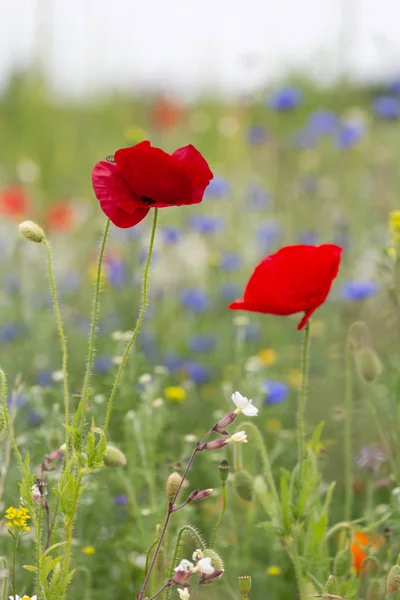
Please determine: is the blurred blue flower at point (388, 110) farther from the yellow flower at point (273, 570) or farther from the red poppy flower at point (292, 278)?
the red poppy flower at point (292, 278)

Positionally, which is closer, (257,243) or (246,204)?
(257,243)

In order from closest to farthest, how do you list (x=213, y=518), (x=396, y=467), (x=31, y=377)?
(x=396, y=467), (x=213, y=518), (x=31, y=377)

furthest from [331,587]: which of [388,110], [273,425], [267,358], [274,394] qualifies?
[388,110]

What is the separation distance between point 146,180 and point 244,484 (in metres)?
0.59

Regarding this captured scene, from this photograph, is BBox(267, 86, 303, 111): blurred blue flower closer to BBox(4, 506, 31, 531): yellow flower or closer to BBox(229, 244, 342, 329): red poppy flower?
BBox(229, 244, 342, 329): red poppy flower

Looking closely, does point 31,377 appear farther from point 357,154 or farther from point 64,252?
point 357,154

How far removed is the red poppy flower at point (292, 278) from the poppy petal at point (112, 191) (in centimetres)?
22

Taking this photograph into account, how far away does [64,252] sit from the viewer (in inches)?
158

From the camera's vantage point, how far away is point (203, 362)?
2.95 meters

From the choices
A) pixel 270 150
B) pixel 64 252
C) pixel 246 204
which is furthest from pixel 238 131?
pixel 64 252

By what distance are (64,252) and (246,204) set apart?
82cm

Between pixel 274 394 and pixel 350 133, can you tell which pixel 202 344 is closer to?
pixel 274 394

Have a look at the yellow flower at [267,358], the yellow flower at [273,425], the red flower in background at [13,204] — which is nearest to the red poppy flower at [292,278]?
the yellow flower at [273,425]

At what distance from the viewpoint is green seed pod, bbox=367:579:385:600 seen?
1.46 meters
